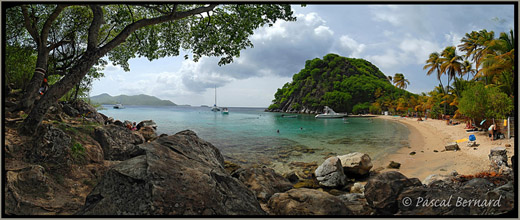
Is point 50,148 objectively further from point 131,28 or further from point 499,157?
point 499,157

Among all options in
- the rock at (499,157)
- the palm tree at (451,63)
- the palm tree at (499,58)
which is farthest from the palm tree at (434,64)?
the rock at (499,157)

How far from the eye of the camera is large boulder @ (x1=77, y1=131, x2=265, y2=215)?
2.94m

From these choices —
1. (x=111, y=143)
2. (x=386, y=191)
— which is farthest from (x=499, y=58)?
(x=111, y=143)

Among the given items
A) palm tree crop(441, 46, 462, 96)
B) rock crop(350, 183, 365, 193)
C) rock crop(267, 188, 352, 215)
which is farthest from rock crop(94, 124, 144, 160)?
palm tree crop(441, 46, 462, 96)

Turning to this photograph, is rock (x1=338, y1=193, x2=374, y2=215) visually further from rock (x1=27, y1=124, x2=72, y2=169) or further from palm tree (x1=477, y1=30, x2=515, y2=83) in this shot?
palm tree (x1=477, y1=30, x2=515, y2=83)

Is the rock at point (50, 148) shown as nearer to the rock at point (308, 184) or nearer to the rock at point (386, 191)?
the rock at point (308, 184)

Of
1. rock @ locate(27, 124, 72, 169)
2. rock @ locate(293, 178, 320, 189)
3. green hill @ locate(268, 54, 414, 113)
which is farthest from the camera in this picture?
green hill @ locate(268, 54, 414, 113)

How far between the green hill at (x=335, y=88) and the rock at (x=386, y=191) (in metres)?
80.1

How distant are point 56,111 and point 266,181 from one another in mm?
9465

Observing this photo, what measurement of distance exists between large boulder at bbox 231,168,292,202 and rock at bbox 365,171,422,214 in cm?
245

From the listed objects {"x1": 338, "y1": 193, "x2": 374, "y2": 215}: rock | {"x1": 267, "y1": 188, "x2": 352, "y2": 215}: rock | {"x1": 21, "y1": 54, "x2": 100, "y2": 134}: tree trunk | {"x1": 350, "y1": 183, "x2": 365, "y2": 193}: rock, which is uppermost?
{"x1": 21, "y1": 54, "x2": 100, "y2": 134}: tree trunk

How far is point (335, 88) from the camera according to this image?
89.2 m

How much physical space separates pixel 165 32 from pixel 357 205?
9208 millimetres

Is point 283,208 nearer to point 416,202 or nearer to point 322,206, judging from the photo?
point 322,206
